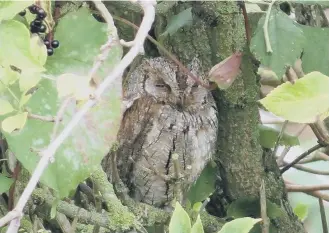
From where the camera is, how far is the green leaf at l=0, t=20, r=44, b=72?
700 millimetres

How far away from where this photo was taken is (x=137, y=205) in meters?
1.28

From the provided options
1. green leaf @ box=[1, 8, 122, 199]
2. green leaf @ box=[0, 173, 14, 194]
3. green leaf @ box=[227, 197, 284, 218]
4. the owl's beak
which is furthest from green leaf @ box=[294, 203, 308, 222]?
green leaf @ box=[1, 8, 122, 199]

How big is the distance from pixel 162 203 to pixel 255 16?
23.4 inches

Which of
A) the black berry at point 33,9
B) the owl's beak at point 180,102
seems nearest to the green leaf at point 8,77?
the black berry at point 33,9

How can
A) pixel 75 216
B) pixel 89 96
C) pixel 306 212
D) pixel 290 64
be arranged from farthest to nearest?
pixel 306 212 < pixel 75 216 < pixel 290 64 < pixel 89 96

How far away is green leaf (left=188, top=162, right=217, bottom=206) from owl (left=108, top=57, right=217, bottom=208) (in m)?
0.03

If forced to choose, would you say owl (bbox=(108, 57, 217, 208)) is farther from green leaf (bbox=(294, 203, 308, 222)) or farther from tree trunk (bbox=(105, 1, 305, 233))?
green leaf (bbox=(294, 203, 308, 222))

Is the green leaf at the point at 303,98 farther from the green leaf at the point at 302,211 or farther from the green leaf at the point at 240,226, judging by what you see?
the green leaf at the point at 302,211

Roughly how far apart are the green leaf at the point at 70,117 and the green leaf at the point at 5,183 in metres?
0.26

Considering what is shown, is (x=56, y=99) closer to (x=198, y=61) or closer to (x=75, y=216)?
(x=75, y=216)

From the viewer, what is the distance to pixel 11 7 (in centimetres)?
71

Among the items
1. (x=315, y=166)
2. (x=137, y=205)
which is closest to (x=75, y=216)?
(x=137, y=205)

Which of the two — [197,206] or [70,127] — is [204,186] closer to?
[197,206]

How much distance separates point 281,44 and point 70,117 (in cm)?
37
